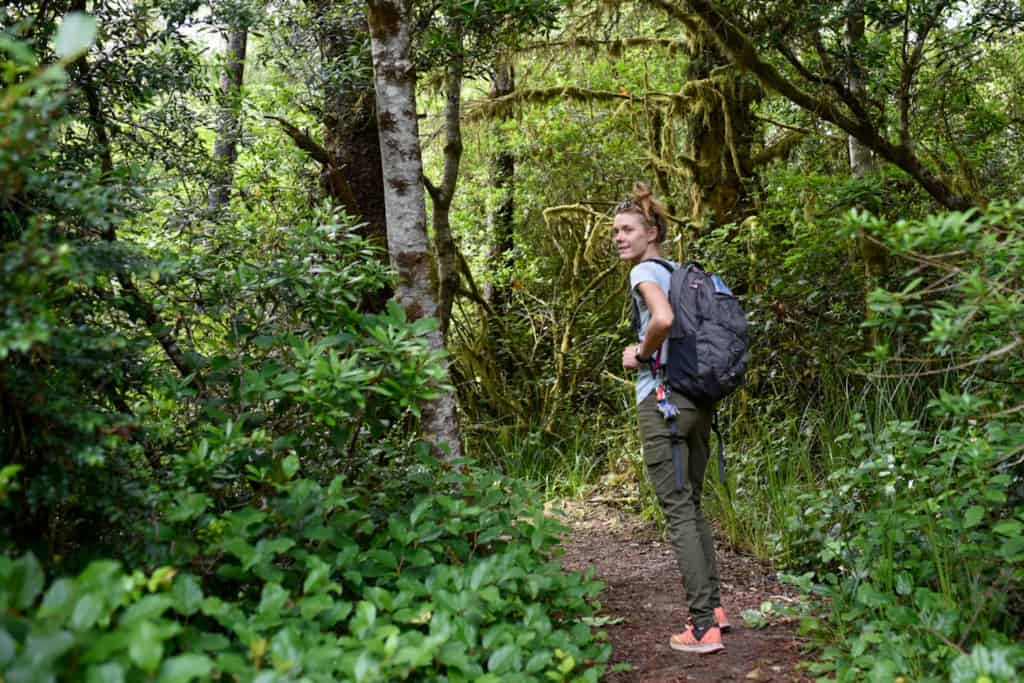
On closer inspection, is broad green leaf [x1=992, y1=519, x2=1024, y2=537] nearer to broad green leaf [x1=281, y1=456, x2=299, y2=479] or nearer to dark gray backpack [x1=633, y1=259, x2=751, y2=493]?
dark gray backpack [x1=633, y1=259, x2=751, y2=493]

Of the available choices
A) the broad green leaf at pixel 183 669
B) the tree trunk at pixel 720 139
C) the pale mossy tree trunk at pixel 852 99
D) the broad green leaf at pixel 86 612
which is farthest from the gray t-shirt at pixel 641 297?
the tree trunk at pixel 720 139

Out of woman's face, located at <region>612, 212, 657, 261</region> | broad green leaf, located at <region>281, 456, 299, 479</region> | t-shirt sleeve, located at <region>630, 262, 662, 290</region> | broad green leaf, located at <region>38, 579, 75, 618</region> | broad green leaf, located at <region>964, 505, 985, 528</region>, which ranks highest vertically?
woman's face, located at <region>612, 212, 657, 261</region>

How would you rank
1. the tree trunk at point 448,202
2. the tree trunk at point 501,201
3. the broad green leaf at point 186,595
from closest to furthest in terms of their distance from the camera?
the broad green leaf at point 186,595, the tree trunk at point 448,202, the tree trunk at point 501,201

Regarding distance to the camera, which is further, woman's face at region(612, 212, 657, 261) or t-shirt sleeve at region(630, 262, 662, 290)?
woman's face at region(612, 212, 657, 261)

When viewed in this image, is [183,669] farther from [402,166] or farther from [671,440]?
[402,166]

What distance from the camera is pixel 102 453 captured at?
8.41 ft

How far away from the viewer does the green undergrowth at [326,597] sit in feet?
6.77

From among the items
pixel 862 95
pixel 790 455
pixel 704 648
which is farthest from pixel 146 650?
pixel 862 95

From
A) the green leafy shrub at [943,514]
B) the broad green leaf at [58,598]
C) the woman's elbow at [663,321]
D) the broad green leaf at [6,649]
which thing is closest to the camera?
the broad green leaf at [6,649]

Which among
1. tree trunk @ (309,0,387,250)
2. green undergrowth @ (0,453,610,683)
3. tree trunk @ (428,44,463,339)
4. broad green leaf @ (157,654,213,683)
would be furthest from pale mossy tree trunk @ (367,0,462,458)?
broad green leaf @ (157,654,213,683)

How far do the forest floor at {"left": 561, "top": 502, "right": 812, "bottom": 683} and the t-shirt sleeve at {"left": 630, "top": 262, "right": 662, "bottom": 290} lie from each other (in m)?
1.55

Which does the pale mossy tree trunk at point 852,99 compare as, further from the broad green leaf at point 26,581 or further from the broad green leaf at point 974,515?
the broad green leaf at point 26,581

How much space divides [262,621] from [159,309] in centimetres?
144

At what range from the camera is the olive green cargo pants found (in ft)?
13.3
